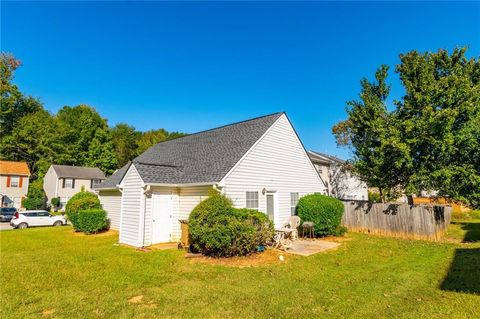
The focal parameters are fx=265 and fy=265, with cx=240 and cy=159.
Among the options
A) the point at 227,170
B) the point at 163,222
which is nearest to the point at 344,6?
the point at 227,170

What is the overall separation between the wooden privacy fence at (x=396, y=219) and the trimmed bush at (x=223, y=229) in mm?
8250

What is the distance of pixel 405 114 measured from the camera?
1620 cm

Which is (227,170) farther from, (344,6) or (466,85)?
(466,85)

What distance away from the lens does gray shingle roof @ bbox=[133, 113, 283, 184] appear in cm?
1263

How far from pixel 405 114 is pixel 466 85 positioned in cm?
310

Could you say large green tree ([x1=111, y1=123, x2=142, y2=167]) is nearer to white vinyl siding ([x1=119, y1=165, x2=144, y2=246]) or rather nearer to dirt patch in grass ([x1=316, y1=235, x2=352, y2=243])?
white vinyl siding ([x1=119, y1=165, x2=144, y2=246])

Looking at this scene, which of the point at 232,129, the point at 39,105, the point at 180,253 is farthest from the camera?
the point at 39,105

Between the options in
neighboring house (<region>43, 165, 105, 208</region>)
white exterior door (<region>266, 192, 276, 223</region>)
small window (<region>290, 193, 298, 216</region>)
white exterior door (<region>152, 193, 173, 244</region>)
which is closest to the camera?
white exterior door (<region>152, 193, 173, 244</region>)

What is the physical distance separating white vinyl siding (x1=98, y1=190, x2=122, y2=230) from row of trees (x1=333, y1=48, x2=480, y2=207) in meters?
15.6

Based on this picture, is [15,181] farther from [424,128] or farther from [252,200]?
[424,128]

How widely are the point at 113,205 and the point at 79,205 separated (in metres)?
2.08

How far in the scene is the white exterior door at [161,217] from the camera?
1238 cm

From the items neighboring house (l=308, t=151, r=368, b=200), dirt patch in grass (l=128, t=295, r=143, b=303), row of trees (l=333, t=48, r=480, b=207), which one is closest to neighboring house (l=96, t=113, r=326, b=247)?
row of trees (l=333, t=48, r=480, b=207)

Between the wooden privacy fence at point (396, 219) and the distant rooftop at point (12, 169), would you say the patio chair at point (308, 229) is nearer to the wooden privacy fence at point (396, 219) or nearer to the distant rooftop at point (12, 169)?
the wooden privacy fence at point (396, 219)
